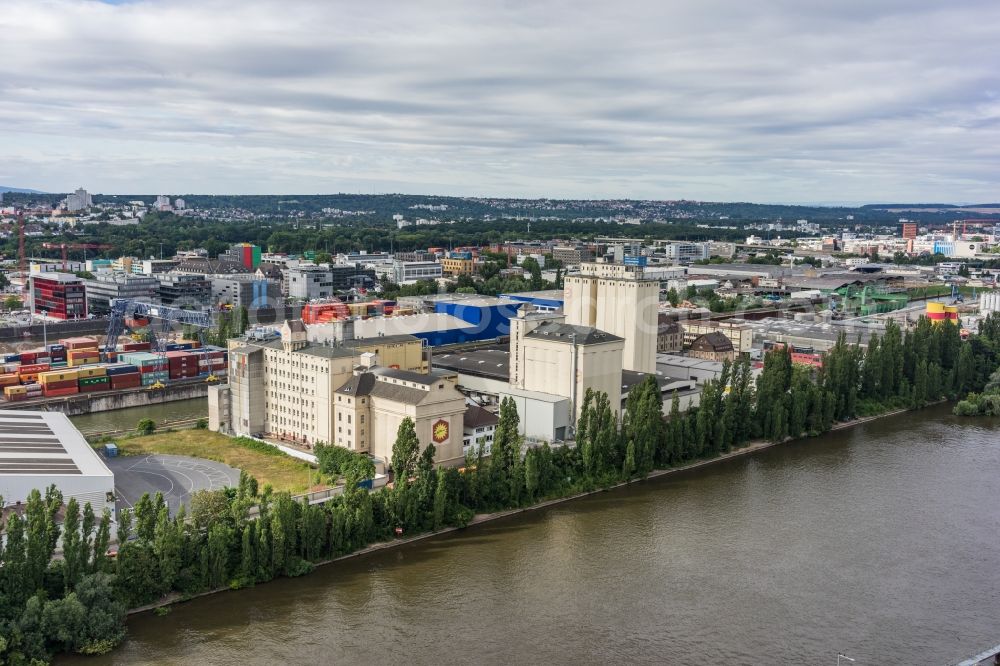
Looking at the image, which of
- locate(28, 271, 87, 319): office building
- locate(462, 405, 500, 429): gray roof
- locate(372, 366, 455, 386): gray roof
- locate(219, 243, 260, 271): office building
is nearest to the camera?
locate(372, 366, 455, 386): gray roof

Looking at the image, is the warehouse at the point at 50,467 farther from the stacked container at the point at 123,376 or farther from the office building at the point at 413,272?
the office building at the point at 413,272

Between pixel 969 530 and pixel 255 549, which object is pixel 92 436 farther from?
pixel 969 530

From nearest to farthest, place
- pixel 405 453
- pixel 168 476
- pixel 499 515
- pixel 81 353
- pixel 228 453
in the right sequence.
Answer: pixel 405 453
pixel 499 515
pixel 168 476
pixel 228 453
pixel 81 353

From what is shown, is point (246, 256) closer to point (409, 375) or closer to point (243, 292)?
point (243, 292)

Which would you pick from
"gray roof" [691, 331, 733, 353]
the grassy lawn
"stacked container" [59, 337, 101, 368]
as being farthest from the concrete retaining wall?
"gray roof" [691, 331, 733, 353]

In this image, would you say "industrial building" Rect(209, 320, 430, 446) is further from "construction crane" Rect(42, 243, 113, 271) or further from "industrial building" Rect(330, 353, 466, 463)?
"construction crane" Rect(42, 243, 113, 271)

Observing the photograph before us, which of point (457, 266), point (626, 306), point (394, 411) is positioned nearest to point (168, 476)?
point (394, 411)
